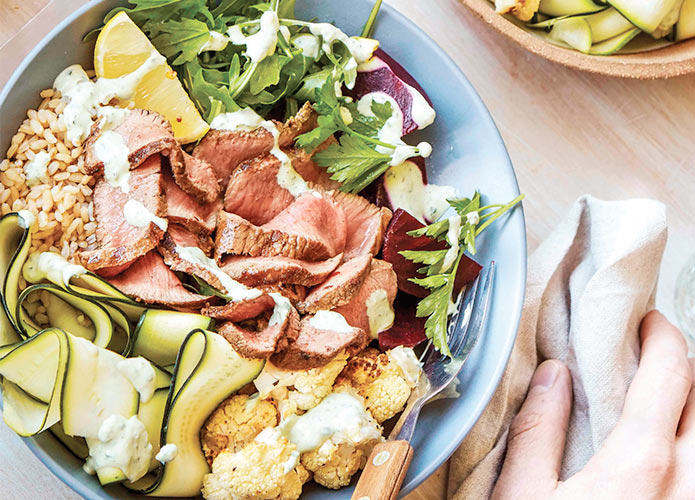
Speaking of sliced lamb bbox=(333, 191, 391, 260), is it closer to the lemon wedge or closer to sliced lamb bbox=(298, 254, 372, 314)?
sliced lamb bbox=(298, 254, 372, 314)

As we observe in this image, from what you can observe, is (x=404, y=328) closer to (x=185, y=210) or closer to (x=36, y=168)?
(x=185, y=210)

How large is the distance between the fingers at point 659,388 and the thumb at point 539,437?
0.59 feet

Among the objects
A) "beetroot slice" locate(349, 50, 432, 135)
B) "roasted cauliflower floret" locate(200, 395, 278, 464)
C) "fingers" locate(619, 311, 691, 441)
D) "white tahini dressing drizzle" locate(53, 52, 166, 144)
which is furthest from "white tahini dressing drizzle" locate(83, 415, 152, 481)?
"fingers" locate(619, 311, 691, 441)

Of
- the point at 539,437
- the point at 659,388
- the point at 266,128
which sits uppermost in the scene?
the point at 266,128

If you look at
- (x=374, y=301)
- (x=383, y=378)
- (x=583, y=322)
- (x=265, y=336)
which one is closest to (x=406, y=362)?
(x=383, y=378)

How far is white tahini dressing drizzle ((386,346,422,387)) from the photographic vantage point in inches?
69.3

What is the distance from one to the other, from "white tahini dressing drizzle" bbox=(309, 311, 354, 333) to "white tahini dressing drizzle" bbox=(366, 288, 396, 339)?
104 millimetres

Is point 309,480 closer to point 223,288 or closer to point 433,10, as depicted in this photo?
point 223,288

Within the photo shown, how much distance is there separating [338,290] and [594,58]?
1.02 metres

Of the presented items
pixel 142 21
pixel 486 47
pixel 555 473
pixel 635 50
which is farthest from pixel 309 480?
pixel 635 50

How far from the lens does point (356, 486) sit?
5.31 ft

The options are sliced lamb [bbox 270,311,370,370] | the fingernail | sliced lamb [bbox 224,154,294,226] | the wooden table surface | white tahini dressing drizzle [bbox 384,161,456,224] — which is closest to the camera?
sliced lamb [bbox 270,311,370,370]

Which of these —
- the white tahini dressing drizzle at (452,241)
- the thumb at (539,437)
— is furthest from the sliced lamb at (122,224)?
the thumb at (539,437)

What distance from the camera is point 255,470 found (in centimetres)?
156
